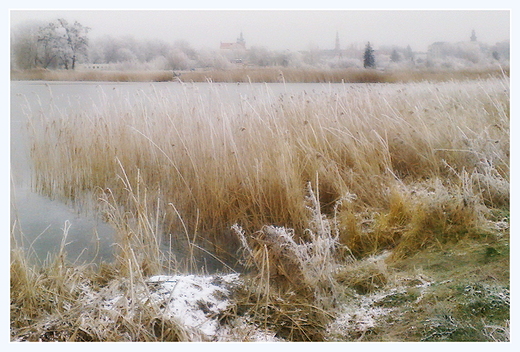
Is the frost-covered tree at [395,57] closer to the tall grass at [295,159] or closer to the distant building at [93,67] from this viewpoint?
the tall grass at [295,159]

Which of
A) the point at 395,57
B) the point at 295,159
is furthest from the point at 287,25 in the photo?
the point at 295,159

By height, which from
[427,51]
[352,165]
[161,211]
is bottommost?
[161,211]

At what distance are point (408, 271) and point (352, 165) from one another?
2.16ft

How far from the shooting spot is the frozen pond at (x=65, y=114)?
277 centimetres

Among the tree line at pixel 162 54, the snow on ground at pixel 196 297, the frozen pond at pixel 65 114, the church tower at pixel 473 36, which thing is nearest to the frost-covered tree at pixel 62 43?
the tree line at pixel 162 54

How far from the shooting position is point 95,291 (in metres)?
2.67

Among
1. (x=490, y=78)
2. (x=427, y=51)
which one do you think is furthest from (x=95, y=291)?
(x=490, y=78)

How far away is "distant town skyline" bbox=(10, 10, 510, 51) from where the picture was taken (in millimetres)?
2822

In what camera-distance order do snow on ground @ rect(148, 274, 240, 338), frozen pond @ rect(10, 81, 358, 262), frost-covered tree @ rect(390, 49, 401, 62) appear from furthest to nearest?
frost-covered tree @ rect(390, 49, 401, 62) < frozen pond @ rect(10, 81, 358, 262) < snow on ground @ rect(148, 274, 240, 338)

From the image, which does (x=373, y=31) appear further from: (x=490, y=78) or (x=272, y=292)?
(x=272, y=292)

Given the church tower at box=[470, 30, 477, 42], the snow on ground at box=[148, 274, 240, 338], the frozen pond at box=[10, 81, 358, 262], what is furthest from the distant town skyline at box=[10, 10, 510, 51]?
the snow on ground at box=[148, 274, 240, 338]

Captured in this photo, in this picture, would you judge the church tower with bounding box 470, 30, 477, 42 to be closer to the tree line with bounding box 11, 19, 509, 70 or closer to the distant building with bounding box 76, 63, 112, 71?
the tree line with bounding box 11, 19, 509, 70

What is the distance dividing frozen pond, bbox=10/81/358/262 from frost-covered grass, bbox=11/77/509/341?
0.05 meters

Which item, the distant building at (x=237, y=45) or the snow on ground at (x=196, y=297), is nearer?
the snow on ground at (x=196, y=297)
